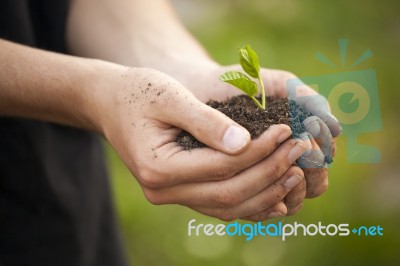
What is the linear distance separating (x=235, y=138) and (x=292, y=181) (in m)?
0.12

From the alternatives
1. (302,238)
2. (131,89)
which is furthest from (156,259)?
(131,89)

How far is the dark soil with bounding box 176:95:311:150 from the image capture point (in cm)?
81

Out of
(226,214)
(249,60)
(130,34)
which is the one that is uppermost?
(130,34)

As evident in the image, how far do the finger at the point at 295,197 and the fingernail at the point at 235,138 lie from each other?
133 millimetres

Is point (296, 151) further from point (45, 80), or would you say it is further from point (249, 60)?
point (45, 80)

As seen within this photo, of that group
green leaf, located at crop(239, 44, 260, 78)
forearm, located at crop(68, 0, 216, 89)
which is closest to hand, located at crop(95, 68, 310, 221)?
green leaf, located at crop(239, 44, 260, 78)

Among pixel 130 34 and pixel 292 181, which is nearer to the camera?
pixel 292 181

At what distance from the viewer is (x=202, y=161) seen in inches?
30.7

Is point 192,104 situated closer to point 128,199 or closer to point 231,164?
point 231,164

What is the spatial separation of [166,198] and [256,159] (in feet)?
0.54

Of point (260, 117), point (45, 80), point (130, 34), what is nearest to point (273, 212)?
point (260, 117)

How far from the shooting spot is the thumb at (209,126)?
75 centimetres

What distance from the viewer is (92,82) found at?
2.95 ft

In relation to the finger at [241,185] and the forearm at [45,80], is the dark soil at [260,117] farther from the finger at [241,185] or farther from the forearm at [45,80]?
the forearm at [45,80]
